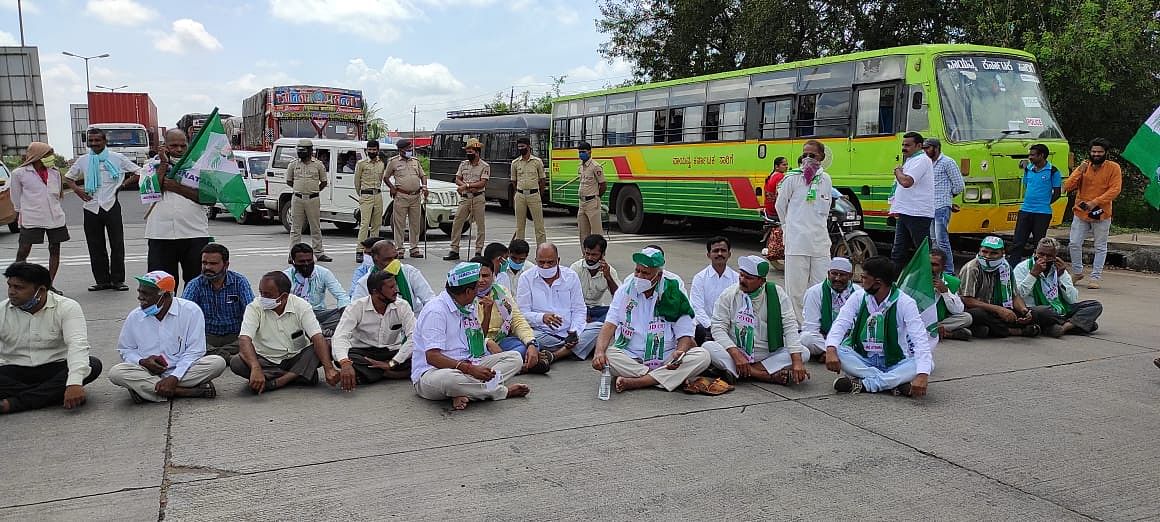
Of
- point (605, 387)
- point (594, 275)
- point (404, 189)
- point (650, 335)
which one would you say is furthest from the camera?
point (404, 189)

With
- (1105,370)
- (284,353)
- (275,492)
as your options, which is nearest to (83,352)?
(284,353)

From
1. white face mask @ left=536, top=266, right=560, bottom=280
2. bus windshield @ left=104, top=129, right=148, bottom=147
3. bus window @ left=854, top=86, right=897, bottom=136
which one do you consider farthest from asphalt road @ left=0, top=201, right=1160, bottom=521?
bus windshield @ left=104, top=129, right=148, bottom=147

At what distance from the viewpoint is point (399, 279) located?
6.98 m

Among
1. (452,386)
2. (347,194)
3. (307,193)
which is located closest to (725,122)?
(347,194)

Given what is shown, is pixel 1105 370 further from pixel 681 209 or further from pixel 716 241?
pixel 681 209

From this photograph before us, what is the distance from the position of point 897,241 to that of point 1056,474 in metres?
5.93

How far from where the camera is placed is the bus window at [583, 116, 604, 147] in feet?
64.8

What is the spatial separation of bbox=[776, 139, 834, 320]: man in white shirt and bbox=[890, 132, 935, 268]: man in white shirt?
2003 millimetres

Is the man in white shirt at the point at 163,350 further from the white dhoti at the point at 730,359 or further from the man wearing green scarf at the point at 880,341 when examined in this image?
the man wearing green scarf at the point at 880,341

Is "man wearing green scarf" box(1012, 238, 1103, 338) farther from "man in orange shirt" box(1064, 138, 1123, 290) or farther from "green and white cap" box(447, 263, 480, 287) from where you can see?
"green and white cap" box(447, 263, 480, 287)

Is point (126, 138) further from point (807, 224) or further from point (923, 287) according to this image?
point (923, 287)

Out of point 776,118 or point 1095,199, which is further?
point 776,118

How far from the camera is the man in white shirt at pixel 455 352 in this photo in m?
5.72

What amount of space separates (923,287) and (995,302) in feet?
6.76
